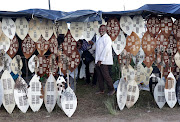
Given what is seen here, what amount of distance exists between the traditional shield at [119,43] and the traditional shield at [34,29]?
1.74m

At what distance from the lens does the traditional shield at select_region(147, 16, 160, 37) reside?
458 centimetres

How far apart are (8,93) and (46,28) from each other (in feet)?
5.25

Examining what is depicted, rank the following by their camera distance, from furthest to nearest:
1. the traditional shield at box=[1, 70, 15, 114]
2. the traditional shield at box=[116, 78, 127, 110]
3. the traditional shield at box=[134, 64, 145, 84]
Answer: the traditional shield at box=[134, 64, 145, 84], the traditional shield at box=[116, 78, 127, 110], the traditional shield at box=[1, 70, 15, 114]

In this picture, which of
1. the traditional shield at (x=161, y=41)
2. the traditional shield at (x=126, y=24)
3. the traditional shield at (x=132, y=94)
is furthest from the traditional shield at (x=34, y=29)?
the traditional shield at (x=161, y=41)

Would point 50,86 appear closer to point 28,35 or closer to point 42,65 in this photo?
point 42,65

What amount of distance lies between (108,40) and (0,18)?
2.41m

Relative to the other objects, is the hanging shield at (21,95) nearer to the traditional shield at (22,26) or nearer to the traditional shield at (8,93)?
the traditional shield at (8,93)

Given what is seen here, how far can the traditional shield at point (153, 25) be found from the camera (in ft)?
15.0

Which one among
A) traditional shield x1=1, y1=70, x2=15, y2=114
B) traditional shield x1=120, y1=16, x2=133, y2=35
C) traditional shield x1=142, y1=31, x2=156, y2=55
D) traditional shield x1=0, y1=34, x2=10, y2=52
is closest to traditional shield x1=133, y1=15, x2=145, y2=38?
traditional shield x1=120, y1=16, x2=133, y2=35

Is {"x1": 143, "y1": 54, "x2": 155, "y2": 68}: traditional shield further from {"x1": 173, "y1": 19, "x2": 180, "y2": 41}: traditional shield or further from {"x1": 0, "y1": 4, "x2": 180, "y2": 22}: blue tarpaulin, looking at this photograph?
{"x1": 0, "y1": 4, "x2": 180, "y2": 22}: blue tarpaulin

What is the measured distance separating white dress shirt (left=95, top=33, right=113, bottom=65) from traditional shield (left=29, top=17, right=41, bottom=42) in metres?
1.38

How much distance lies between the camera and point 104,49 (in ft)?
14.9

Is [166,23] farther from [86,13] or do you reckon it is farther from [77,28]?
[77,28]

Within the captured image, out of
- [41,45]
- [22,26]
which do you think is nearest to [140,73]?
[41,45]
